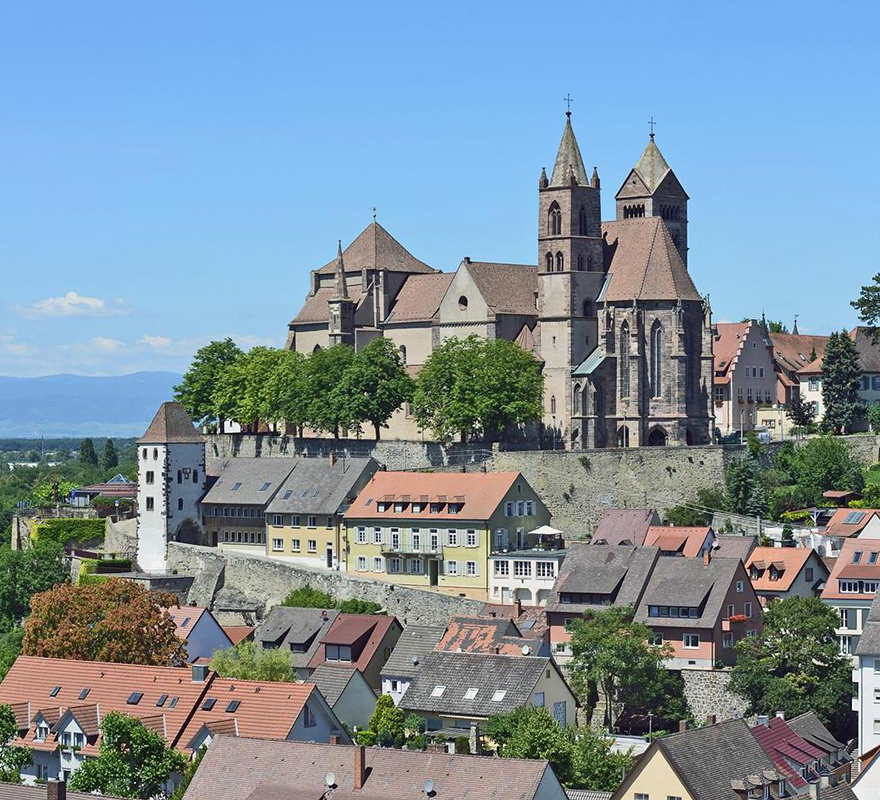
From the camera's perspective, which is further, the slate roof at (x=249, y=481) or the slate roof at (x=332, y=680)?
the slate roof at (x=249, y=481)

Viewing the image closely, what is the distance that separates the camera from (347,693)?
86.5 meters

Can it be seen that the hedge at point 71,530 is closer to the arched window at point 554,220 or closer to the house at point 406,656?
the arched window at point 554,220

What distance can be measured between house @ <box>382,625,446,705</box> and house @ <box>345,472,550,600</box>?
9.96 metres

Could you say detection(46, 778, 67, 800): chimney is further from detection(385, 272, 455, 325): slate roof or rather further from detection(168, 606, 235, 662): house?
detection(385, 272, 455, 325): slate roof

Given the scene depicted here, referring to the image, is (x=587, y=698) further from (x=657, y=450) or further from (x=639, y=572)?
(x=657, y=450)

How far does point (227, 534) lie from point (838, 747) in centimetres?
4918

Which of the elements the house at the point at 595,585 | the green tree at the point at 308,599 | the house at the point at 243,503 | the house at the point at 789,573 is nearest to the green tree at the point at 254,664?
the green tree at the point at 308,599

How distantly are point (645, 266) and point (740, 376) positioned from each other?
1778 cm

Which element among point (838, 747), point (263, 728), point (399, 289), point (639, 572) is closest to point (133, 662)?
point (263, 728)

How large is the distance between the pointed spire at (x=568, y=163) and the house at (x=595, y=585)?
34437 millimetres

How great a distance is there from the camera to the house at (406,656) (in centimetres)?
8988

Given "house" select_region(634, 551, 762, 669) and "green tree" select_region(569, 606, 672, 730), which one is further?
"house" select_region(634, 551, 762, 669)

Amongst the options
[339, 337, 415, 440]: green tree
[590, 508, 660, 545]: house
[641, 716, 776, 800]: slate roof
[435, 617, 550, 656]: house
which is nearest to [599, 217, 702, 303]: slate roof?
[339, 337, 415, 440]: green tree

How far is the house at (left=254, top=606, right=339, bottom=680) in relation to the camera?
9450 cm
